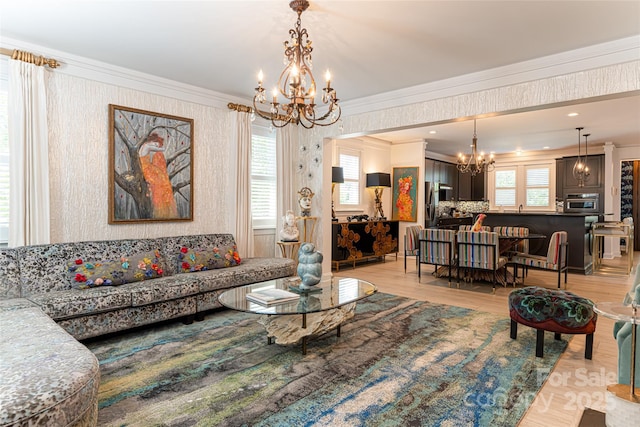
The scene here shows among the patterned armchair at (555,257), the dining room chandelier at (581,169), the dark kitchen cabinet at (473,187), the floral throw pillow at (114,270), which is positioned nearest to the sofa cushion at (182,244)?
the floral throw pillow at (114,270)

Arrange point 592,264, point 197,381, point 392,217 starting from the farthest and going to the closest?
point 392,217 < point 592,264 < point 197,381

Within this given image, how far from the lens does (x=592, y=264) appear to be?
685 cm

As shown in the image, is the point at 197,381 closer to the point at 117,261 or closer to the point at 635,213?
the point at 117,261

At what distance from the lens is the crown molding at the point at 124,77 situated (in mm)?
3568

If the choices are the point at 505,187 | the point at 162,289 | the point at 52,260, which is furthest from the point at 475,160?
the point at 52,260

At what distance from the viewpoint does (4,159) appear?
3.40m

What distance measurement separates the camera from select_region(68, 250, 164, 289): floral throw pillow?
3.30 metres

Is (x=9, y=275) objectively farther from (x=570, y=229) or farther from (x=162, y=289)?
(x=570, y=229)

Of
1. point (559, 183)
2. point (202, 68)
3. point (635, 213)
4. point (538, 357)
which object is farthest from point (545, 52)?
point (635, 213)

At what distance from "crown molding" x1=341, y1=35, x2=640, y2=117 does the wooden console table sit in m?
2.46

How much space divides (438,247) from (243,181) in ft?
10.2

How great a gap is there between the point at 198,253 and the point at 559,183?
362 inches

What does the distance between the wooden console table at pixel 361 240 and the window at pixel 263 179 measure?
1491mm

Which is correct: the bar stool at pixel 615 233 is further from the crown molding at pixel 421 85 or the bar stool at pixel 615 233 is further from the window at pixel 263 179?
the window at pixel 263 179
